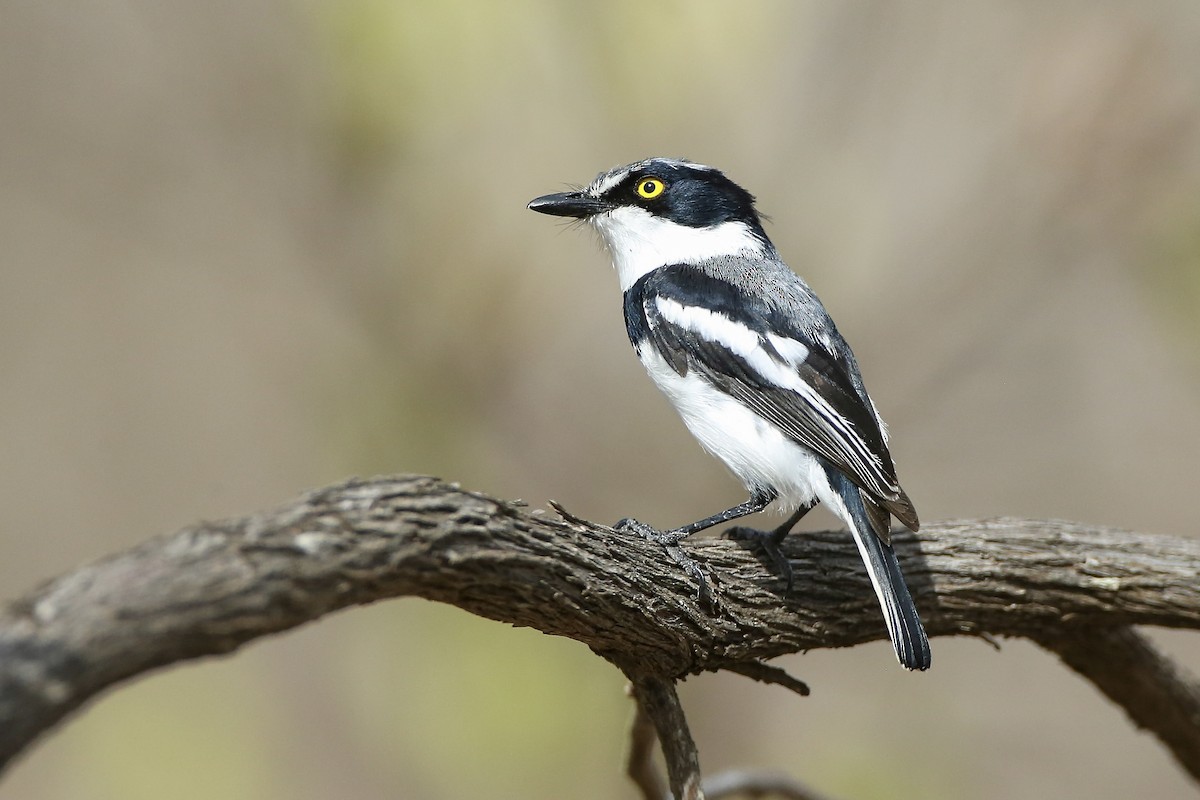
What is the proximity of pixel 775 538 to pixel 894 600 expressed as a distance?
1.80 feet

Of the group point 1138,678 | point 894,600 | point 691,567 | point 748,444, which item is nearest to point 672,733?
point 691,567

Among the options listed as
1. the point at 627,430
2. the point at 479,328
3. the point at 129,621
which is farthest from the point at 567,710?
the point at 129,621

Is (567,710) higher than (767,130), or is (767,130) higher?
(767,130)

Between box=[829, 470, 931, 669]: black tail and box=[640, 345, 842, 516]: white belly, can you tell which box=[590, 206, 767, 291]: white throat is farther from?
box=[829, 470, 931, 669]: black tail

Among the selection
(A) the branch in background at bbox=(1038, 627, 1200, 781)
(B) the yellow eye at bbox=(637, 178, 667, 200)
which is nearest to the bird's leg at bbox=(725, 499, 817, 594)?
Answer: (A) the branch in background at bbox=(1038, 627, 1200, 781)

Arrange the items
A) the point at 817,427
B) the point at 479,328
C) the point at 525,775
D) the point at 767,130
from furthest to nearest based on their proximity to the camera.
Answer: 1. the point at 767,130
2. the point at 479,328
3. the point at 525,775
4. the point at 817,427

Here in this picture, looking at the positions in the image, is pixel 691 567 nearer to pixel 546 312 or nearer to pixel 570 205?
pixel 570 205

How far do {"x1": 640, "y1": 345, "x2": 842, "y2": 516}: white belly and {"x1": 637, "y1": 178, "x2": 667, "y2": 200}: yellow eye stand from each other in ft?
3.09

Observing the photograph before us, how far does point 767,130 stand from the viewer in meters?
6.50

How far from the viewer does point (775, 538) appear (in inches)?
145

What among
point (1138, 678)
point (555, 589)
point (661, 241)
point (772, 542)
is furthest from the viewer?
point (661, 241)

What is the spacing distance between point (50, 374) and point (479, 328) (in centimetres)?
318

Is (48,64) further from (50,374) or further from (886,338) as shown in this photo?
(886,338)

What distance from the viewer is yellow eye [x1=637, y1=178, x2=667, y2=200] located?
4574 mm
